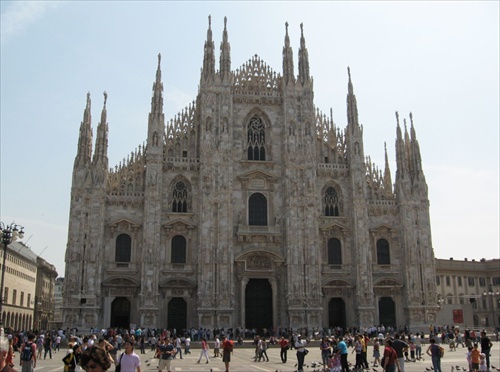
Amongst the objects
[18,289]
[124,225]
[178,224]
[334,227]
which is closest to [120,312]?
[124,225]

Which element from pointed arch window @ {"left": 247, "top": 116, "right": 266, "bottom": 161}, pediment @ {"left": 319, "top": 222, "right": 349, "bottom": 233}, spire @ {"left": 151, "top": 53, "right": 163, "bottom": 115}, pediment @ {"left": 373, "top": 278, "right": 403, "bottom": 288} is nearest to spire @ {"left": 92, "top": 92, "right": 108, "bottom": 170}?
spire @ {"left": 151, "top": 53, "right": 163, "bottom": 115}

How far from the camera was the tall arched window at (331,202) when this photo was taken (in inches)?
1786

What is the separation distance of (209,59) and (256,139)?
7760 mm

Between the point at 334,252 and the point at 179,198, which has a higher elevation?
the point at 179,198

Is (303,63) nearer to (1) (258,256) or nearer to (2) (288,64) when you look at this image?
(2) (288,64)

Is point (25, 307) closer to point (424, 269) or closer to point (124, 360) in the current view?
point (424, 269)

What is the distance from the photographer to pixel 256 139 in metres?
45.8

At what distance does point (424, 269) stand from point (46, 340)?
2925cm

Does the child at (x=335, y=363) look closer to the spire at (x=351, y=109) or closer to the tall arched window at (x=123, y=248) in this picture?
the tall arched window at (x=123, y=248)

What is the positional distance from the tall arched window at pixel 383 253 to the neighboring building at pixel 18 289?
1476 inches

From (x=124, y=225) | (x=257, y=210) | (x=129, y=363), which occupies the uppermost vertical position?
(x=257, y=210)

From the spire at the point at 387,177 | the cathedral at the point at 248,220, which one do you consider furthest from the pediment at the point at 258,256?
the spire at the point at 387,177

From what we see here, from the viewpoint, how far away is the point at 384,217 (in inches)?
1804

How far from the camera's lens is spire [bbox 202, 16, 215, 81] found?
1785 inches
